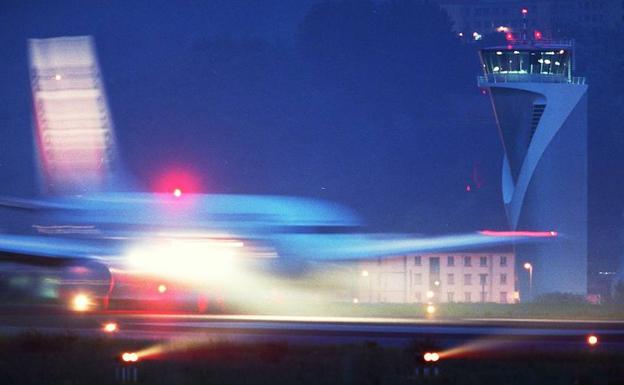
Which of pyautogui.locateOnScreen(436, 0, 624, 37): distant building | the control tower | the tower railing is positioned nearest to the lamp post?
the control tower

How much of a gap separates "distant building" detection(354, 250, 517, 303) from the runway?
1297 inches

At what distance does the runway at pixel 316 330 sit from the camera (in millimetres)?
23462

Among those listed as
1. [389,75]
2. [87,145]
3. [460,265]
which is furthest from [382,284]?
[389,75]

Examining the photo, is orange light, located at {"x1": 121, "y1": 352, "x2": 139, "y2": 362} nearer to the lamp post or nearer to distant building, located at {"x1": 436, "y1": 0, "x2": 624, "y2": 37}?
the lamp post

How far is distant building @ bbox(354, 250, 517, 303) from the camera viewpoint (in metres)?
64.4

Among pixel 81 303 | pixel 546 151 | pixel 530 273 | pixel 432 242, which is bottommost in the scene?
pixel 81 303

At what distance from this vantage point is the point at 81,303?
113 feet

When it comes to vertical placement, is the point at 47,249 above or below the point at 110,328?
above

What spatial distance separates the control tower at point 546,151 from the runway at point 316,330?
121 feet

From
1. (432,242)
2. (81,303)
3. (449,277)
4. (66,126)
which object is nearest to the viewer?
(81,303)

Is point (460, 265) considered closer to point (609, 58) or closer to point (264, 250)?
point (264, 250)

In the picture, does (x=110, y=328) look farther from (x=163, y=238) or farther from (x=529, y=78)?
(x=529, y=78)

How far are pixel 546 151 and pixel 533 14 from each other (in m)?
58.0

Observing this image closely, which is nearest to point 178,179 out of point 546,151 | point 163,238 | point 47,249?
point 546,151
